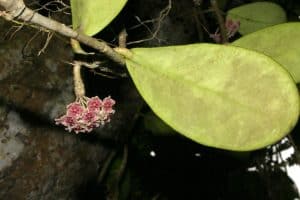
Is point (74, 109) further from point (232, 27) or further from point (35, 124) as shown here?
point (232, 27)

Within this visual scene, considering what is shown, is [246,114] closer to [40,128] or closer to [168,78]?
[168,78]

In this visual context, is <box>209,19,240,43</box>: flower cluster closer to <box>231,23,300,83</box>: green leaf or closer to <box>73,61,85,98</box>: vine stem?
<box>231,23,300,83</box>: green leaf

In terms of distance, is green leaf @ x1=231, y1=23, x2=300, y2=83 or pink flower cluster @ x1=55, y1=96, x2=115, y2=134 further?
green leaf @ x1=231, y1=23, x2=300, y2=83

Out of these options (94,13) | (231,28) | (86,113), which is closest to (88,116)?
(86,113)

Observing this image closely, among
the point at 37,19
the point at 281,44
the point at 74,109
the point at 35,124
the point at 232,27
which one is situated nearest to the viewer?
the point at 37,19

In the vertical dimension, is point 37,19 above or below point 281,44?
above

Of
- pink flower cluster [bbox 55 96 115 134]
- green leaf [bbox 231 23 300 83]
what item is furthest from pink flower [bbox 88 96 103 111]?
green leaf [bbox 231 23 300 83]

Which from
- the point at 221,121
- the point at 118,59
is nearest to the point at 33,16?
the point at 118,59
